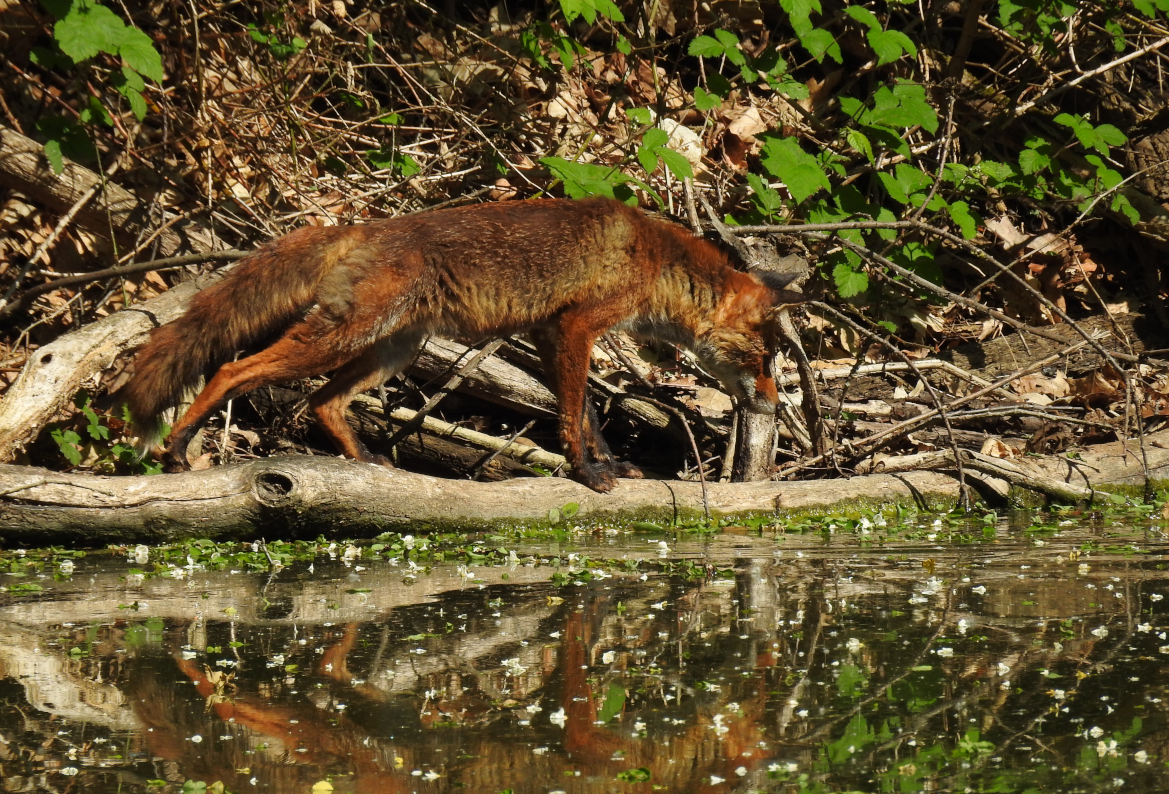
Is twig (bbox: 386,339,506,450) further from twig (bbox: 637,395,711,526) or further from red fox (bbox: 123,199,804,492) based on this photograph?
twig (bbox: 637,395,711,526)

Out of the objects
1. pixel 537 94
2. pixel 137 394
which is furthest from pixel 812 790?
pixel 537 94

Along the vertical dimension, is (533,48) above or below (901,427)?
above

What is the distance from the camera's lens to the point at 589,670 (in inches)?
141

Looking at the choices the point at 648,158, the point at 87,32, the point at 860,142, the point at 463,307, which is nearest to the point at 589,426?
the point at 463,307

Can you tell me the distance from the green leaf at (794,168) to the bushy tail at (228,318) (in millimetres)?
3316

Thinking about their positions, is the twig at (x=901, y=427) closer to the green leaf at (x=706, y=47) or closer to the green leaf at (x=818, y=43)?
the green leaf at (x=818, y=43)

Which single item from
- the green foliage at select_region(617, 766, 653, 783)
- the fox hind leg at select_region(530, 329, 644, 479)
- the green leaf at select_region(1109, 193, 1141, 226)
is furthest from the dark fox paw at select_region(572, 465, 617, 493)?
the green leaf at select_region(1109, 193, 1141, 226)

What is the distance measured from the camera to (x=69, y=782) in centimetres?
265

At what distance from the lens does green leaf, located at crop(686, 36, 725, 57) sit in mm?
8297

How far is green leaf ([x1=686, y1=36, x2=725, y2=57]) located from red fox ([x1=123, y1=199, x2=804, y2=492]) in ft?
5.00

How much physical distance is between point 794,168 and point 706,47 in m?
1.14

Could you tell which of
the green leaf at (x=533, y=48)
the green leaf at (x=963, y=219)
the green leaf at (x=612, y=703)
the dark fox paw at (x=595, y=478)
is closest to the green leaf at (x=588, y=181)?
the green leaf at (x=533, y=48)

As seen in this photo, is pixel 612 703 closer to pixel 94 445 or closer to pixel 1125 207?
pixel 94 445

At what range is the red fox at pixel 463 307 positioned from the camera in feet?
21.6
